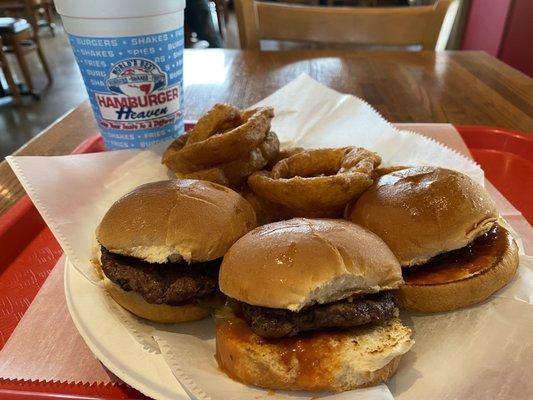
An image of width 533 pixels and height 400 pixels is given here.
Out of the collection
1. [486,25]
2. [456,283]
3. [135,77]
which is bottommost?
[486,25]

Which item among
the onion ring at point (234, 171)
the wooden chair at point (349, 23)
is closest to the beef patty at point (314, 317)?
the onion ring at point (234, 171)

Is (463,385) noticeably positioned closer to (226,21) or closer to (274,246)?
(274,246)

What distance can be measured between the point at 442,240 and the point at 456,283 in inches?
3.3

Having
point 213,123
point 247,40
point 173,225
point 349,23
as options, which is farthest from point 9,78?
point 173,225

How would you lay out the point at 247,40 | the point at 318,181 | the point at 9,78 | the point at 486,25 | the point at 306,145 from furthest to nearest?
1. the point at 9,78
2. the point at 486,25
3. the point at 247,40
4. the point at 306,145
5. the point at 318,181

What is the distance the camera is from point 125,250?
867 millimetres

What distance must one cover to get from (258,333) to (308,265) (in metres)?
0.15

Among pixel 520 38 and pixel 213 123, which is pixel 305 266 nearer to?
pixel 213 123

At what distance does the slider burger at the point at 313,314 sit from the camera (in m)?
0.71

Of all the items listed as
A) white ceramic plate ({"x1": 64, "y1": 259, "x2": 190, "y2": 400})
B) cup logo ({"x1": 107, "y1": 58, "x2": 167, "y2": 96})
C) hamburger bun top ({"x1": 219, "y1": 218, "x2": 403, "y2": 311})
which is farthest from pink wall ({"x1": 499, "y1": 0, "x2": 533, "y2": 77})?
white ceramic plate ({"x1": 64, "y1": 259, "x2": 190, "y2": 400})

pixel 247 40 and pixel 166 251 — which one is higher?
pixel 166 251

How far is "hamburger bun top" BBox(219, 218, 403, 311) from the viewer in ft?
2.35

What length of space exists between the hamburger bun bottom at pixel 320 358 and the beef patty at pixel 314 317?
2 cm

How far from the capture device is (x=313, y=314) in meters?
0.73
